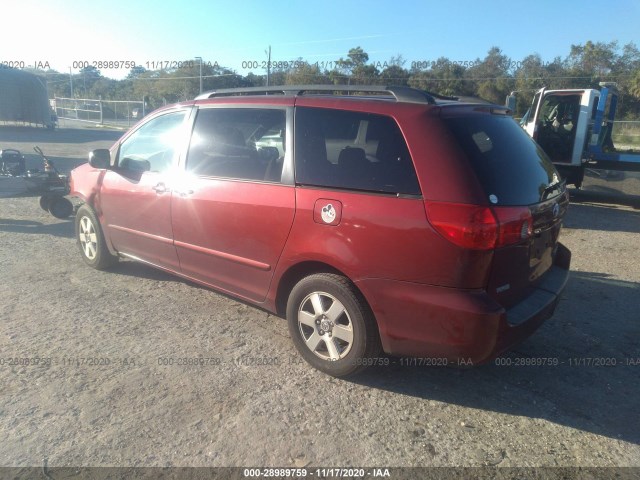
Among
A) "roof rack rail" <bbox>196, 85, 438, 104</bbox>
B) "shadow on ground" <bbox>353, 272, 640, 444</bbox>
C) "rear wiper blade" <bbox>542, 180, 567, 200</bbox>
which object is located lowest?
"shadow on ground" <bbox>353, 272, 640, 444</bbox>

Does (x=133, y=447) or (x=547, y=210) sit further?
(x=547, y=210)

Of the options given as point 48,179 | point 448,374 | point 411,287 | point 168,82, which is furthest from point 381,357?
point 168,82

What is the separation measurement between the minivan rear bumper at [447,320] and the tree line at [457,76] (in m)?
23.6

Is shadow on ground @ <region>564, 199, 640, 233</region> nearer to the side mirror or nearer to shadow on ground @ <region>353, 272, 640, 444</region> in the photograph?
shadow on ground @ <region>353, 272, 640, 444</region>

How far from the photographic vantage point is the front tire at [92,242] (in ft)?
17.2

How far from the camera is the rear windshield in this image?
2.82 metres

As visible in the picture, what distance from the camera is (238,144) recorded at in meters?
3.92

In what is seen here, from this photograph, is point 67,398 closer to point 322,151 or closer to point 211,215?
point 211,215

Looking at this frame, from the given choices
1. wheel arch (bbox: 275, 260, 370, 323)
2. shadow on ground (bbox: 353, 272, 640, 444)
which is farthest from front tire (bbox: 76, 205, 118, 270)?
shadow on ground (bbox: 353, 272, 640, 444)

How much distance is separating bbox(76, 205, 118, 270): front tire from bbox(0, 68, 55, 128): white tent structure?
2998cm

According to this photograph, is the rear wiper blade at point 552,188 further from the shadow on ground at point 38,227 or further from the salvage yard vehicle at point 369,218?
the shadow on ground at point 38,227

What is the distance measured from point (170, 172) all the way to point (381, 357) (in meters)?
2.44

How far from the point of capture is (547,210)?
313 centimetres

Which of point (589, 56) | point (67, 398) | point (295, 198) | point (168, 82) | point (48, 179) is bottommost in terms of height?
point (67, 398)
